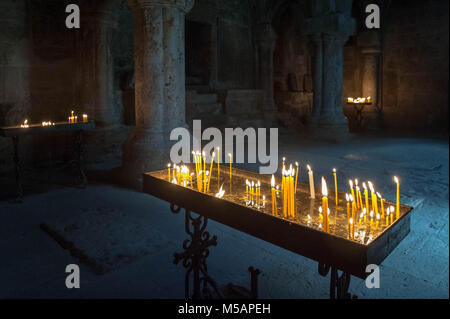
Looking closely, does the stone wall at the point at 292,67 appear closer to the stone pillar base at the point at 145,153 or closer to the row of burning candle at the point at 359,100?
the row of burning candle at the point at 359,100

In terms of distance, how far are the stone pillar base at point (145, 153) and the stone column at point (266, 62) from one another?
22.1ft

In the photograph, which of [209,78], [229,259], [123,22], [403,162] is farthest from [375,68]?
[229,259]

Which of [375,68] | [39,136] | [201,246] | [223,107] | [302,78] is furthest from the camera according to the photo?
[302,78]

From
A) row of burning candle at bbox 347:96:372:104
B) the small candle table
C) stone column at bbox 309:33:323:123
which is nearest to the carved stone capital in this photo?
the small candle table

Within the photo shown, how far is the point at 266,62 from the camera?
11.6 metres

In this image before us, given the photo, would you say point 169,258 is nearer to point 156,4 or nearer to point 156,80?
point 156,80

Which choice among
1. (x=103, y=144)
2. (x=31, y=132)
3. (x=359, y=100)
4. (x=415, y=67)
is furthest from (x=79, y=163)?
(x=415, y=67)

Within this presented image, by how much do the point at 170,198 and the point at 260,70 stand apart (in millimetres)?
9992

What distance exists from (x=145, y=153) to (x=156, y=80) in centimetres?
97

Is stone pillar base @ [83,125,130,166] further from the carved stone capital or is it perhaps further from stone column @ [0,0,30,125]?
the carved stone capital

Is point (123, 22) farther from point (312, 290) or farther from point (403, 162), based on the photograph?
point (312, 290)

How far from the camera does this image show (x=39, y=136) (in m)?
6.24

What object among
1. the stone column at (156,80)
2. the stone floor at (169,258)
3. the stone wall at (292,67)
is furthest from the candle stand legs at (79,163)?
the stone wall at (292,67)

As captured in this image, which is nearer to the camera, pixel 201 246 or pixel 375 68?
pixel 201 246
